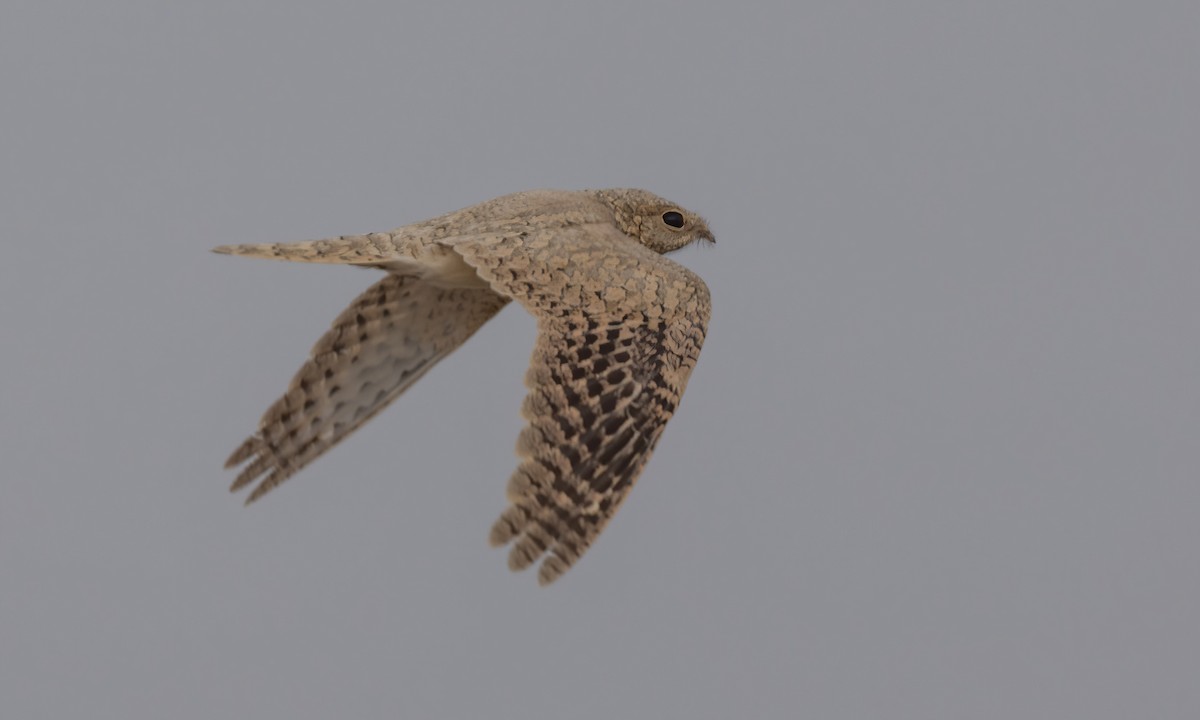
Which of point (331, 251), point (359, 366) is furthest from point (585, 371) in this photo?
point (359, 366)

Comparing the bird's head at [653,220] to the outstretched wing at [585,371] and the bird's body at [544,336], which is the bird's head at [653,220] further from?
the outstretched wing at [585,371]

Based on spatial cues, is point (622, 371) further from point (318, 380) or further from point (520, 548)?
point (318, 380)

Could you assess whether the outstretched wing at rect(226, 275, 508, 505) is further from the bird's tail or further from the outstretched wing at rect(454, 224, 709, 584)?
the outstretched wing at rect(454, 224, 709, 584)

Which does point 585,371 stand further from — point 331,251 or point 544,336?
point 331,251

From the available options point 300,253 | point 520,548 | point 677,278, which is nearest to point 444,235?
point 300,253

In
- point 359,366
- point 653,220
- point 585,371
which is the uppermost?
point 653,220

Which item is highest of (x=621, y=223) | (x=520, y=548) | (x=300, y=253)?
(x=621, y=223)

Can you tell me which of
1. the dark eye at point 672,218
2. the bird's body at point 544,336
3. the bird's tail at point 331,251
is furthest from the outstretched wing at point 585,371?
the dark eye at point 672,218

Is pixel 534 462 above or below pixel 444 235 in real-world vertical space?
below
